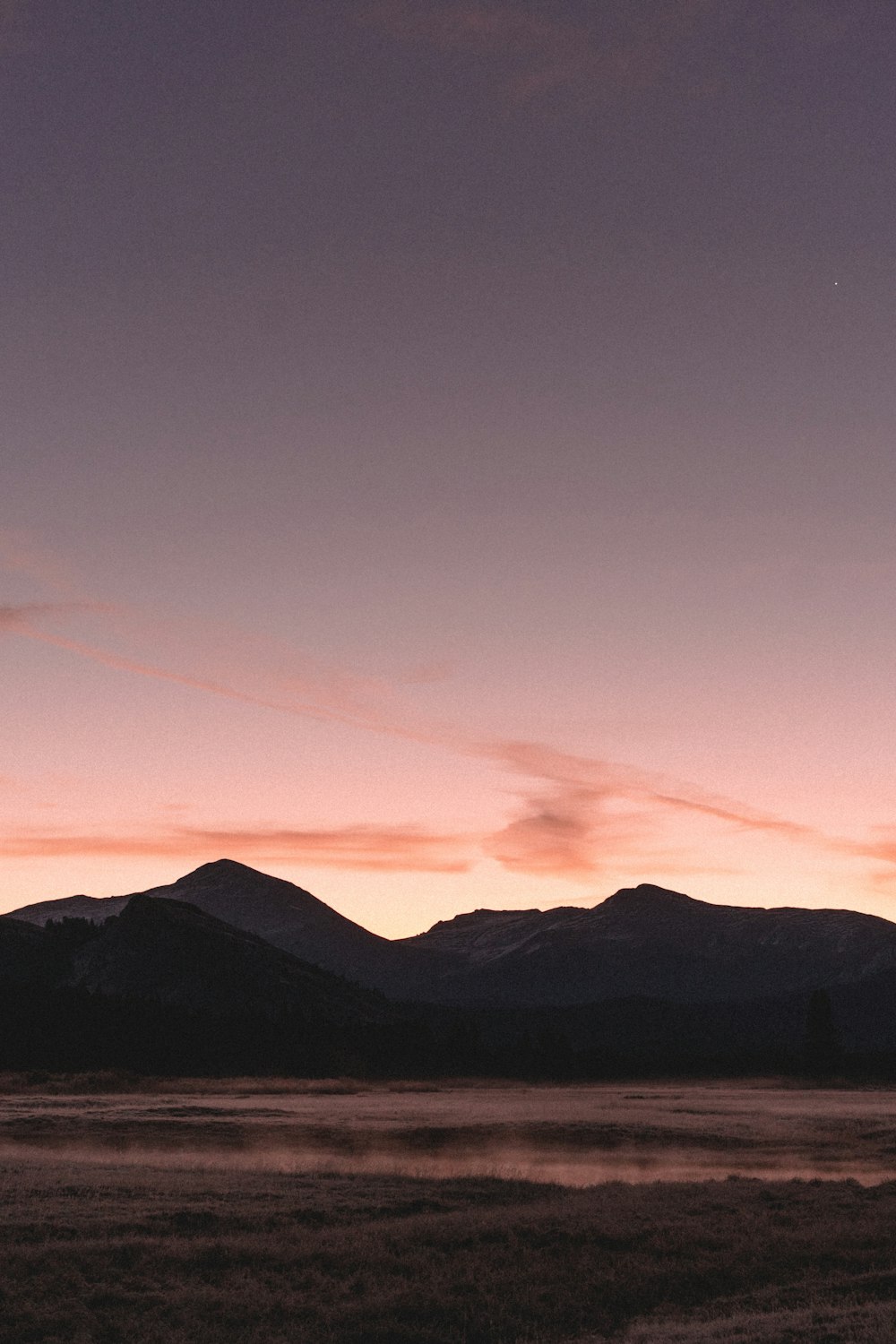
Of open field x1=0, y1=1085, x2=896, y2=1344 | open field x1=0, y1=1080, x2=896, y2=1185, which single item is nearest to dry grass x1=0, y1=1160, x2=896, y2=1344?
open field x1=0, y1=1085, x2=896, y2=1344

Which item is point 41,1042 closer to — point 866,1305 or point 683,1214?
point 683,1214

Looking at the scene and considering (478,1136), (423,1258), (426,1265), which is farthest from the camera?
(478,1136)

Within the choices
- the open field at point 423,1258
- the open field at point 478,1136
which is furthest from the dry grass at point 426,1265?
the open field at point 478,1136

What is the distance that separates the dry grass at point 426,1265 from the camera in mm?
25438

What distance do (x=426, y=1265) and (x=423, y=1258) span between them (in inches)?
23.5

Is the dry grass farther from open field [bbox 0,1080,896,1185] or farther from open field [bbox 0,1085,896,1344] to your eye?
open field [bbox 0,1080,896,1185]

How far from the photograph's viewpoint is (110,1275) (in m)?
28.4

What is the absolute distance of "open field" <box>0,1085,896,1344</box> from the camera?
25.5 metres

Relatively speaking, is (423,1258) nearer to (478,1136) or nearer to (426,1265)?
(426,1265)

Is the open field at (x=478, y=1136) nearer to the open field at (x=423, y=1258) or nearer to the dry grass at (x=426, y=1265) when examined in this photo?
the open field at (x=423, y=1258)

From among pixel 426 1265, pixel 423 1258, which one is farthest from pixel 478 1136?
pixel 426 1265

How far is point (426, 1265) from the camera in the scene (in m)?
30.4

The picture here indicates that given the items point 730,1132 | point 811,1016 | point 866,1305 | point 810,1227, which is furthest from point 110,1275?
point 811,1016

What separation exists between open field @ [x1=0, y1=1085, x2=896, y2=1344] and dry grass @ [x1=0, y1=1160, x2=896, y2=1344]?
0.08 meters
